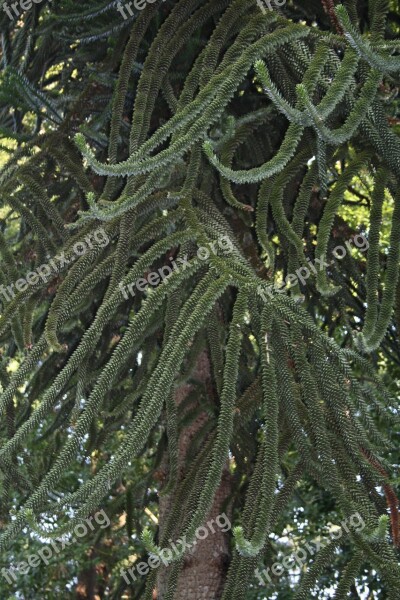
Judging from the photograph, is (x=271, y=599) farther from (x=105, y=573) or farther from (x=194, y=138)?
(x=194, y=138)

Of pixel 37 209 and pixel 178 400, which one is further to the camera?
pixel 178 400

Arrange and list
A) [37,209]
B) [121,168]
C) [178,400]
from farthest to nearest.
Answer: [178,400]
[37,209]
[121,168]

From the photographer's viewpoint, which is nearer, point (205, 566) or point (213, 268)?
point (213, 268)

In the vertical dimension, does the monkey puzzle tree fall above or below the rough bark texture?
above

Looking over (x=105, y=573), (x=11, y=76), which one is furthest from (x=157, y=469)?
(x=105, y=573)

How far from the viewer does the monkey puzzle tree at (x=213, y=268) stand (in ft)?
6.86

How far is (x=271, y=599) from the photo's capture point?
571cm

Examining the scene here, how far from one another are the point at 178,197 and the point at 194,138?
0.30 metres

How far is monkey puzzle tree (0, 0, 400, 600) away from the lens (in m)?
2.09

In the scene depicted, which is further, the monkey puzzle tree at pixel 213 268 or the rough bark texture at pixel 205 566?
the rough bark texture at pixel 205 566

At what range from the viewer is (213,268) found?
7.26 feet

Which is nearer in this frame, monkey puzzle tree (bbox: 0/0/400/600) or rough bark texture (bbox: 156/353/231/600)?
monkey puzzle tree (bbox: 0/0/400/600)

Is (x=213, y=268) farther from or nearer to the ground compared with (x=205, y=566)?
farther from the ground

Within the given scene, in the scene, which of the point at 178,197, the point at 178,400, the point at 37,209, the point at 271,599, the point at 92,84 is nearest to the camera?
the point at 178,197
